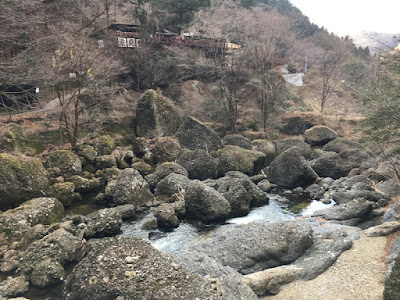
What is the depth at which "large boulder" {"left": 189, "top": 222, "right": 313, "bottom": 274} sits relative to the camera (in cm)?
771

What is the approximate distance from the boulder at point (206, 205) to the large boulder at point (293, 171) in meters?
5.77

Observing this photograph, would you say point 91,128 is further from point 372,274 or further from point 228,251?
point 372,274

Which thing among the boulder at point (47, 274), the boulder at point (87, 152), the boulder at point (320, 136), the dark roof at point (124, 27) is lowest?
the boulder at point (320, 136)

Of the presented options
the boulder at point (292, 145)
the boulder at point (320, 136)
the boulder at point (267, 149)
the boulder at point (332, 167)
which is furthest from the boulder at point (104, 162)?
the boulder at point (320, 136)

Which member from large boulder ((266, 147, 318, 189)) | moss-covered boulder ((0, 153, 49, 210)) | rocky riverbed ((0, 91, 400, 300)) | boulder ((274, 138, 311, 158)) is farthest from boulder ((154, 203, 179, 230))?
boulder ((274, 138, 311, 158))

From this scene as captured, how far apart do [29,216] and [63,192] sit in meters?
2.54

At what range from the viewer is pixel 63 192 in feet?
41.5

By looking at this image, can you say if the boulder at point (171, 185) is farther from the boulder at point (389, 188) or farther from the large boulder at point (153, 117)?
the large boulder at point (153, 117)

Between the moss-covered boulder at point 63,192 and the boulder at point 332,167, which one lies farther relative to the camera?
the boulder at point 332,167

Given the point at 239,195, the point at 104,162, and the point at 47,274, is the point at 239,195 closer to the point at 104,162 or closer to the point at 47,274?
the point at 47,274

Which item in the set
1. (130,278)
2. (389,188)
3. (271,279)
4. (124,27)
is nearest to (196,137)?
(389,188)

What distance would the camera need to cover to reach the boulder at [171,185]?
43.5 ft

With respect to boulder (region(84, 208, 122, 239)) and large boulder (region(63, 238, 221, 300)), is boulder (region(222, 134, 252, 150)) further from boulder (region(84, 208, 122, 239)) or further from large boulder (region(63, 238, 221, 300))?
large boulder (region(63, 238, 221, 300))

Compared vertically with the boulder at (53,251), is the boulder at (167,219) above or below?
below
